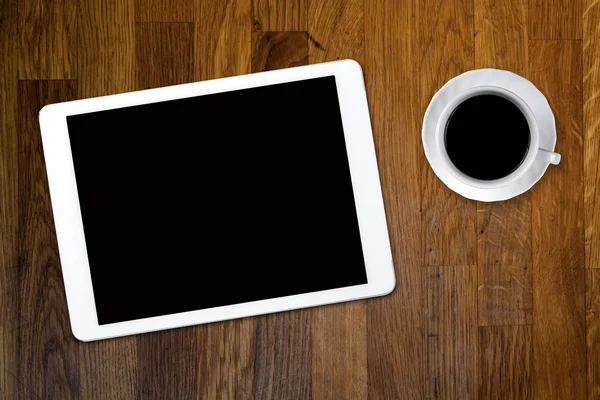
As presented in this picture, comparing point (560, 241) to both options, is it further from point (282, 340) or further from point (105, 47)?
point (105, 47)

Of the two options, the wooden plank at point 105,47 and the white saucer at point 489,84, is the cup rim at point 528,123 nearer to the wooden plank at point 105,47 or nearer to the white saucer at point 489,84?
the white saucer at point 489,84

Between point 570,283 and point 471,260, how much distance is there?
0.37 ft

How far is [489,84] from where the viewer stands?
1.89ft

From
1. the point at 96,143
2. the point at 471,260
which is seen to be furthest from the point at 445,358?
the point at 96,143

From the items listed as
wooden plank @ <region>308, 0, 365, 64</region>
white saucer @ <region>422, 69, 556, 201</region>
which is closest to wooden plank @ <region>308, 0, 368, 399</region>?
wooden plank @ <region>308, 0, 365, 64</region>

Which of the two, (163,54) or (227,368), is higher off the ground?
(163,54)

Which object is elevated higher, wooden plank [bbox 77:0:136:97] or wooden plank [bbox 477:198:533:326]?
wooden plank [bbox 77:0:136:97]

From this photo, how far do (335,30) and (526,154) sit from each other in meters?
0.24

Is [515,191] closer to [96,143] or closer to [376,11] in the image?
[376,11]

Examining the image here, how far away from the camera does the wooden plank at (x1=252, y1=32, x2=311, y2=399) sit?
0.60 m

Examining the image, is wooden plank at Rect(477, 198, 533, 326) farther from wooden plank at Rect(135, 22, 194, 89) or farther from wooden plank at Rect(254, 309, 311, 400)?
wooden plank at Rect(135, 22, 194, 89)

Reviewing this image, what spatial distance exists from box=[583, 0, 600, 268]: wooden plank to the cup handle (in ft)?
0.28

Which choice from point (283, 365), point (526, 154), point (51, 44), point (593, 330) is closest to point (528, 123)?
point (526, 154)

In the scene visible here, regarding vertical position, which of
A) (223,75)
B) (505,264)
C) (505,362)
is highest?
(223,75)
